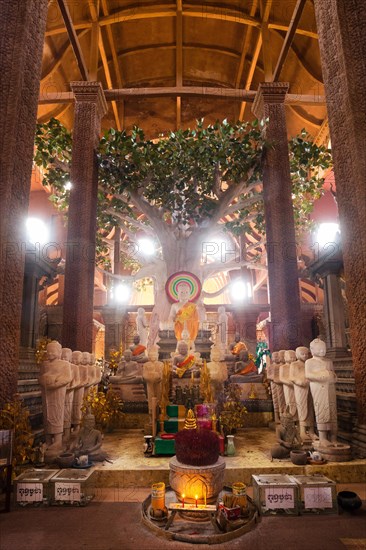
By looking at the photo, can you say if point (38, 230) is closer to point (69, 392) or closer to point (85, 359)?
point (85, 359)

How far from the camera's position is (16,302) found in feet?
14.9

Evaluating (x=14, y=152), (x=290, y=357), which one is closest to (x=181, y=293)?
(x=290, y=357)

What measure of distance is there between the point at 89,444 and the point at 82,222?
18.0 feet

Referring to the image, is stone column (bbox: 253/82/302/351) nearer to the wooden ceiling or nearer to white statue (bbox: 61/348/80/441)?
the wooden ceiling

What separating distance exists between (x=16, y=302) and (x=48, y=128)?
25.8 ft

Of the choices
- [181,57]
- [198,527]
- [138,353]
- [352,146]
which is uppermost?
[181,57]

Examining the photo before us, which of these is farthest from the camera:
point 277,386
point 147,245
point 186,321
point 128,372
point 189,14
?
point 147,245

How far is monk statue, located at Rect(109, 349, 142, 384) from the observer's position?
7.84 meters

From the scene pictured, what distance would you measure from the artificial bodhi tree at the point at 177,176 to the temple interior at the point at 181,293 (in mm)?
59

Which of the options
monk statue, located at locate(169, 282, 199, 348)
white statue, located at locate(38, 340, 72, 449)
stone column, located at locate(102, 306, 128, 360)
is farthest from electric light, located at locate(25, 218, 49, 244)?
white statue, located at locate(38, 340, 72, 449)

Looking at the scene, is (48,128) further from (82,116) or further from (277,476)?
(277,476)

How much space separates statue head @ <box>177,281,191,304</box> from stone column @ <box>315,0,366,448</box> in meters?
5.66

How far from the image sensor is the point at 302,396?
5.14 meters

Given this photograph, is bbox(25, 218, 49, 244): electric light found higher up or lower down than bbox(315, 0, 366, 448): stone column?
higher up
